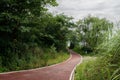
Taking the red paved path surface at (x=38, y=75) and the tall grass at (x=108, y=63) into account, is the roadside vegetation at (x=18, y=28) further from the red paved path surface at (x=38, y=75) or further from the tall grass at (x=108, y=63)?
the tall grass at (x=108, y=63)

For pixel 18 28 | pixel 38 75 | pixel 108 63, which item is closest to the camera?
pixel 108 63

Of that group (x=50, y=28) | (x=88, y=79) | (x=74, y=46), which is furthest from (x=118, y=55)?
(x=74, y=46)

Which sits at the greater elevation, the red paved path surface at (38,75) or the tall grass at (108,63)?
the tall grass at (108,63)

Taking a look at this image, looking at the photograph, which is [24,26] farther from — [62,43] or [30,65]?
[62,43]

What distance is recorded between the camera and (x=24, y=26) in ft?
57.5

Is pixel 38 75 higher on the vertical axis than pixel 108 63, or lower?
lower

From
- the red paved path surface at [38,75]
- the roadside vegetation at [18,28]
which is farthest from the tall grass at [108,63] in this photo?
the roadside vegetation at [18,28]

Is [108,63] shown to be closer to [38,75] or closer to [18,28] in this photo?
[38,75]

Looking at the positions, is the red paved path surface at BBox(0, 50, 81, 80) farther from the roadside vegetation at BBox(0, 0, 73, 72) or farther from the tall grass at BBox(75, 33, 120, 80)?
the tall grass at BBox(75, 33, 120, 80)

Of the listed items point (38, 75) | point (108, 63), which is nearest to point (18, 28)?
point (38, 75)

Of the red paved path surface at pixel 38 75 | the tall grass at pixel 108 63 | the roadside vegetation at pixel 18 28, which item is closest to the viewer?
the tall grass at pixel 108 63

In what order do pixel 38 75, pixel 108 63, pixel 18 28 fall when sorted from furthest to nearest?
pixel 18 28
pixel 38 75
pixel 108 63

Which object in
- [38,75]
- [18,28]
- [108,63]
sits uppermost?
[108,63]

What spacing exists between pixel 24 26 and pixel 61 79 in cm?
631
